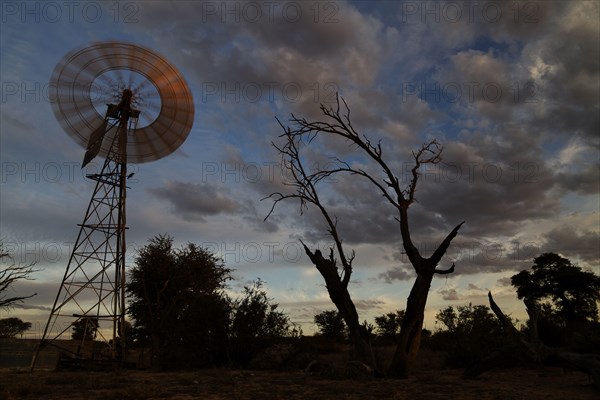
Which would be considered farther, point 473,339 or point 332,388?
point 473,339

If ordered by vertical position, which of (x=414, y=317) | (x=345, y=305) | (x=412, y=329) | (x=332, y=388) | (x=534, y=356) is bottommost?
(x=332, y=388)

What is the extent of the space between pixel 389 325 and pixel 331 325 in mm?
4202

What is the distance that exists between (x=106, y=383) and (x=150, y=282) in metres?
14.5

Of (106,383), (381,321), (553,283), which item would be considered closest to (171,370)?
(106,383)

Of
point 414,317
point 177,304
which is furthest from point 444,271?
point 177,304

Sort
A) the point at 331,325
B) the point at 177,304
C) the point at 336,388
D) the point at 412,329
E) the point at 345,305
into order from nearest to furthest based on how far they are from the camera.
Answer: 1. the point at 336,388
2. the point at 412,329
3. the point at 345,305
4. the point at 177,304
5. the point at 331,325

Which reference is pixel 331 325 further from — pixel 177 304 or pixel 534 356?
pixel 534 356

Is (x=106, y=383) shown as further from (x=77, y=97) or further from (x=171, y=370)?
(x=77, y=97)

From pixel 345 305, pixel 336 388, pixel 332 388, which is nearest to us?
pixel 336 388

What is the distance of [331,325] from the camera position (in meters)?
32.9

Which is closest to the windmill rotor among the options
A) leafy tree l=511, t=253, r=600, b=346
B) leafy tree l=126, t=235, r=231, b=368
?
leafy tree l=126, t=235, r=231, b=368

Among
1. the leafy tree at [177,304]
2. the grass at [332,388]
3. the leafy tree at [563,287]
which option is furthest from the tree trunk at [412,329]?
the leafy tree at [563,287]

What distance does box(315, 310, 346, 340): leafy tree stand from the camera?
106ft

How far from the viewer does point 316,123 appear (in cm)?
1677
